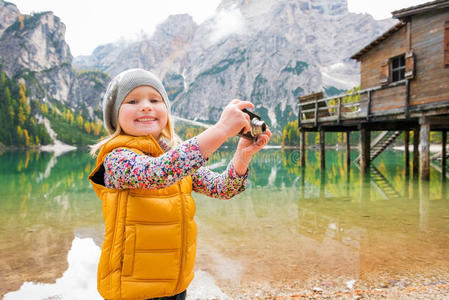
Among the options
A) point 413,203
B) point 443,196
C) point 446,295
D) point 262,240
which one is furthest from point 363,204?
point 446,295

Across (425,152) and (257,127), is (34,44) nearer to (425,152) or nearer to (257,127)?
(425,152)

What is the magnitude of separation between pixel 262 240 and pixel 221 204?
3.74 meters

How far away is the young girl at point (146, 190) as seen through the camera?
1.42 metres

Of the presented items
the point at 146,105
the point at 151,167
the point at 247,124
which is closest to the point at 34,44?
the point at 146,105

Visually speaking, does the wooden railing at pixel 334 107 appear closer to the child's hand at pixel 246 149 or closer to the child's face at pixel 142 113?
the child's hand at pixel 246 149

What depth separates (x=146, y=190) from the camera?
163 centimetres

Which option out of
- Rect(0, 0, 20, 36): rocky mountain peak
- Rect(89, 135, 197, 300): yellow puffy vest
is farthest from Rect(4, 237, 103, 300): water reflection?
Rect(0, 0, 20, 36): rocky mountain peak

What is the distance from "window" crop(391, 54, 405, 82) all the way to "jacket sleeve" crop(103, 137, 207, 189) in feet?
52.7

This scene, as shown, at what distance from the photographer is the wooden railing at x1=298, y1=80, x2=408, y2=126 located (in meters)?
15.7

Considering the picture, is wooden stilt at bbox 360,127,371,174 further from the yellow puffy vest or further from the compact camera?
the yellow puffy vest

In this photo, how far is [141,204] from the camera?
161cm

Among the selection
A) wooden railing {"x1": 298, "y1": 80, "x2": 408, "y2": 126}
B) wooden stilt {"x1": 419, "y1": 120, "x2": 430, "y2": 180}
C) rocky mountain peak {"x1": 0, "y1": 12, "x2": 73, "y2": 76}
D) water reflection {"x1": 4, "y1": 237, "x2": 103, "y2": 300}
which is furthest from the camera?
rocky mountain peak {"x1": 0, "y1": 12, "x2": 73, "y2": 76}

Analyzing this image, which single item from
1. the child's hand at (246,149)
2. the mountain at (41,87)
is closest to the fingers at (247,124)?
the child's hand at (246,149)

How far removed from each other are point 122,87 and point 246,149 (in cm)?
78
